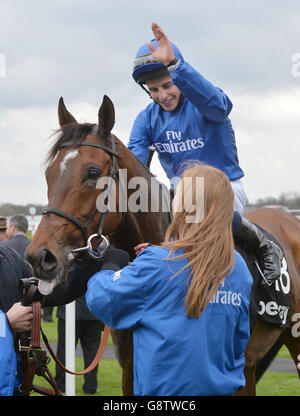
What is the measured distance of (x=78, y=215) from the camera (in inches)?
100

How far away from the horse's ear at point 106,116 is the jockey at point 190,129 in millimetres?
353

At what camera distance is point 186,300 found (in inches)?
77.2

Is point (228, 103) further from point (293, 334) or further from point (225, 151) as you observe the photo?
point (293, 334)

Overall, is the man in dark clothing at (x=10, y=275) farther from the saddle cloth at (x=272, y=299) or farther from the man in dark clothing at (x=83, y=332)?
the man in dark clothing at (x=83, y=332)

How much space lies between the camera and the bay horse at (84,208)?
241cm

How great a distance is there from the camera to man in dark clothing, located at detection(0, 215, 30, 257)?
25.8ft

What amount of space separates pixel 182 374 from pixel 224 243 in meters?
0.53

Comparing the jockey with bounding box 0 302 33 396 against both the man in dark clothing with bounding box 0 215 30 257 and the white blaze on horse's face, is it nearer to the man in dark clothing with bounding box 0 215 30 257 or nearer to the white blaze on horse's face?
the white blaze on horse's face

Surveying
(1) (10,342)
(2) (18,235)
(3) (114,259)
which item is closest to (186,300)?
(3) (114,259)

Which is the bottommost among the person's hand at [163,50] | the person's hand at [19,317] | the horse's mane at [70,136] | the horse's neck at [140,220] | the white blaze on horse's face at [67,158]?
the person's hand at [19,317]

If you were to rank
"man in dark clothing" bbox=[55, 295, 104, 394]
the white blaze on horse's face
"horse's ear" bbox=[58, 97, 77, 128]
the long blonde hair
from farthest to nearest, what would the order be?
"man in dark clothing" bbox=[55, 295, 104, 394] → "horse's ear" bbox=[58, 97, 77, 128] → the white blaze on horse's face → the long blonde hair

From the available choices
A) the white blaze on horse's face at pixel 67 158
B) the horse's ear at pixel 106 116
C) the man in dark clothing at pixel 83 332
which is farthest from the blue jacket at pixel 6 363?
the man in dark clothing at pixel 83 332

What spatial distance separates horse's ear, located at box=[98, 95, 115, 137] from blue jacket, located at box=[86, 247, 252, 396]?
3.26 ft

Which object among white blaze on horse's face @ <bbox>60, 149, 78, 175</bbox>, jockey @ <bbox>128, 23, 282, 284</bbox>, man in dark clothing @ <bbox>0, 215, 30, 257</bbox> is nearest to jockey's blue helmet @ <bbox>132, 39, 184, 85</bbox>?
jockey @ <bbox>128, 23, 282, 284</bbox>
